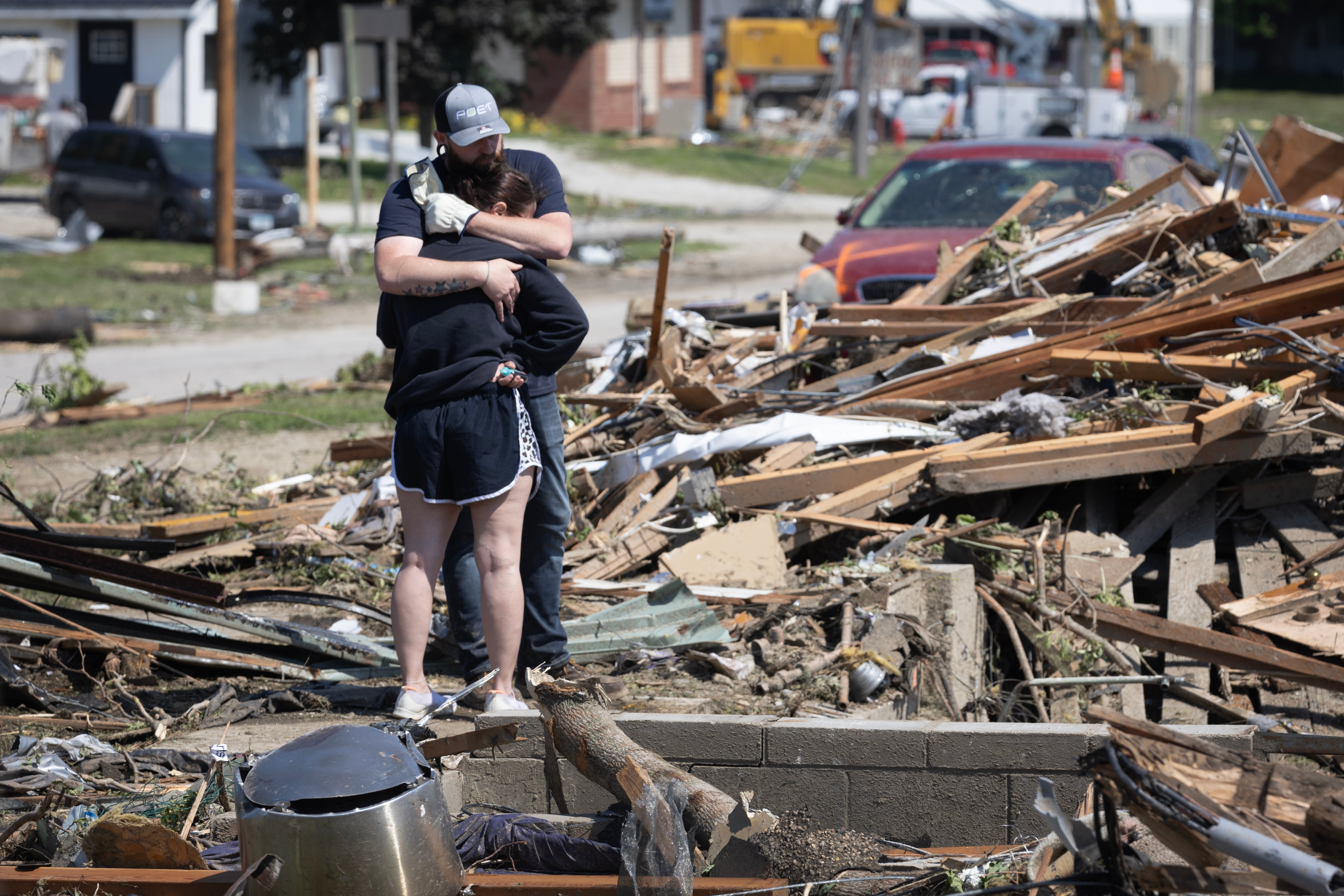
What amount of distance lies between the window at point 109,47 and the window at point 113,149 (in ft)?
46.9

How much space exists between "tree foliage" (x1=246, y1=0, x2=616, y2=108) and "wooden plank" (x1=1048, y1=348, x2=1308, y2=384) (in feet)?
87.6

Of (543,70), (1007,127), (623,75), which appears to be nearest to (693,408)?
(1007,127)

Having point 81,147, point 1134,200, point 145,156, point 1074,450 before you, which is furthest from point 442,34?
point 1074,450

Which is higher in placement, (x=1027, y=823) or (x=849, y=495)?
(x=849, y=495)

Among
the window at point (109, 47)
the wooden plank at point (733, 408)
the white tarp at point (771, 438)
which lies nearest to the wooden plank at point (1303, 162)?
the white tarp at point (771, 438)

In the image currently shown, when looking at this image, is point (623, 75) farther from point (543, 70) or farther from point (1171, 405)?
point (1171, 405)

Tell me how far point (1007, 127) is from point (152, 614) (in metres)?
28.4

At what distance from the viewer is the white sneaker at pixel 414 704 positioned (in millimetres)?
4039

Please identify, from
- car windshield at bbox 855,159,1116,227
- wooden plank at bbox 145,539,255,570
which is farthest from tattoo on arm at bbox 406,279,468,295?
car windshield at bbox 855,159,1116,227

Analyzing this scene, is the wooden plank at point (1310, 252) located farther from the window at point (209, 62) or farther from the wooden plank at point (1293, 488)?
the window at point (209, 62)

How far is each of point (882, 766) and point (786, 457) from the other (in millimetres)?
2315

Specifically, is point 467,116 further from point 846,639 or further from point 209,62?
point 209,62

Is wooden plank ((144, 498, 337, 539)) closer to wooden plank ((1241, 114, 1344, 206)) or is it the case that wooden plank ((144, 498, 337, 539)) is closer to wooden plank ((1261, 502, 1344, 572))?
wooden plank ((1261, 502, 1344, 572))

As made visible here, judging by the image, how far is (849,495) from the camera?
5.59 meters
